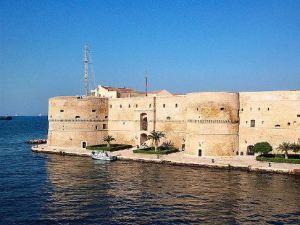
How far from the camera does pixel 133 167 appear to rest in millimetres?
40438

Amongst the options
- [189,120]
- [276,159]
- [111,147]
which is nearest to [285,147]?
[276,159]

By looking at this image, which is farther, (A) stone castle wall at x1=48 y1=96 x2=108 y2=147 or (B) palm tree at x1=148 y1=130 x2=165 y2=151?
(A) stone castle wall at x1=48 y1=96 x2=108 y2=147

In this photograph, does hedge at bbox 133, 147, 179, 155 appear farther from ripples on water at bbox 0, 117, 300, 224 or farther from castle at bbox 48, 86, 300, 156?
ripples on water at bbox 0, 117, 300, 224

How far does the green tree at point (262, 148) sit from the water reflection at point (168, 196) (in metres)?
5.55

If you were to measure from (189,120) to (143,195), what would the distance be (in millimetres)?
17615

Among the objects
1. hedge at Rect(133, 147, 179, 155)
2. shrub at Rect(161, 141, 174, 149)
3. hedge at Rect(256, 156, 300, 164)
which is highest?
shrub at Rect(161, 141, 174, 149)

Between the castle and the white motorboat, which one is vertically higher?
the castle

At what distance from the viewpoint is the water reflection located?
24.0 m

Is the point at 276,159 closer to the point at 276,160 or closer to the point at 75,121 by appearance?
the point at 276,160

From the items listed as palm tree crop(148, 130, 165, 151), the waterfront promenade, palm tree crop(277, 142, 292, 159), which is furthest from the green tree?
palm tree crop(148, 130, 165, 151)

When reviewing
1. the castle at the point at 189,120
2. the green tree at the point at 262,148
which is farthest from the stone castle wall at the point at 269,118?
the green tree at the point at 262,148

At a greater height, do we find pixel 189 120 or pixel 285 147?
pixel 189 120

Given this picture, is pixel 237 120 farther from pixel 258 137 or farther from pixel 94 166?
pixel 94 166

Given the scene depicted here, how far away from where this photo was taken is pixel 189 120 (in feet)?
148
